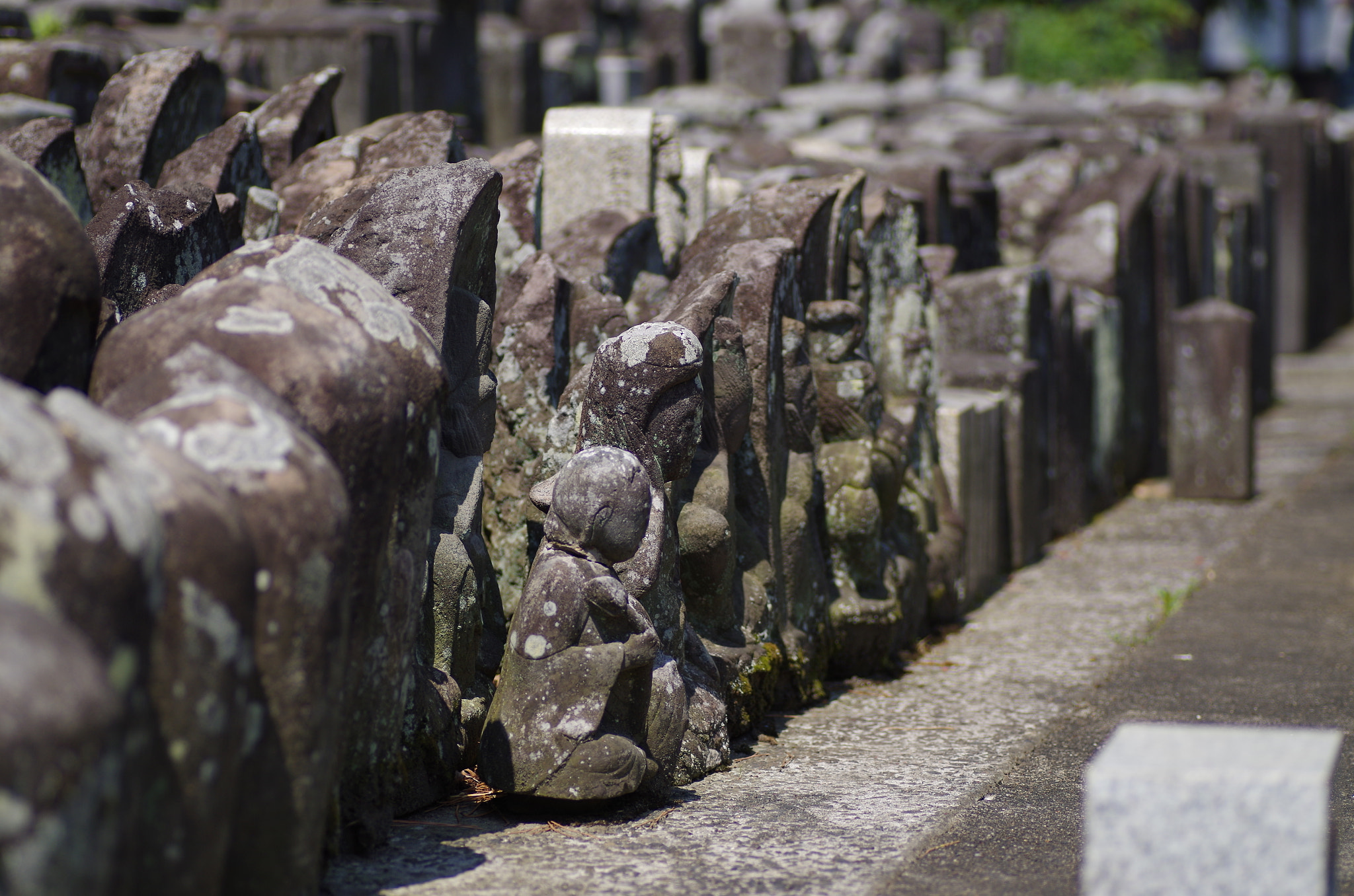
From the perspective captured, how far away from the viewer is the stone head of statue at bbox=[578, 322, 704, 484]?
4.28 metres

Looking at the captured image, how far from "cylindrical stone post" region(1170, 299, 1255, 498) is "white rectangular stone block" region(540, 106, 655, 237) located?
4.08 meters

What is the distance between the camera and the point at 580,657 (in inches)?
153

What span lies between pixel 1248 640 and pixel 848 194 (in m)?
2.47

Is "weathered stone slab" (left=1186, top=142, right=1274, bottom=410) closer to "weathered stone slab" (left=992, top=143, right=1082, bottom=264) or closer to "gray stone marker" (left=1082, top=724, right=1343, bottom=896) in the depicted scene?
"weathered stone slab" (left=992, top=143, right=1082, bottom=264)

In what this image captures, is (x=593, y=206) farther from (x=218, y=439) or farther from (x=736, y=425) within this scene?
(x=218, y=439)

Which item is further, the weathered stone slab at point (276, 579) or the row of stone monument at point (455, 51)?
the row of stone monument at point (455, 51)

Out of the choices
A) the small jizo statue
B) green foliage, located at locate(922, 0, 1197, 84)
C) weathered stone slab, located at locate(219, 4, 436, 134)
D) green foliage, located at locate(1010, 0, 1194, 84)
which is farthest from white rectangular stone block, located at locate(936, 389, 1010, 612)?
green foliage, located at locate(1010, 0, 1194, 84)

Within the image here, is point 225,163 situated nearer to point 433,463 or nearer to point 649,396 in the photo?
point 649,396

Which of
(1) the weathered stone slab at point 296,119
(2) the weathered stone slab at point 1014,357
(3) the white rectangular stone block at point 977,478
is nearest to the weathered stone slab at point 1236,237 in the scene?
(2) the weathered stone slab at point 1014,357

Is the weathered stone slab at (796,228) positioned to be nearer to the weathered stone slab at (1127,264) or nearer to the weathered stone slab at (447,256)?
the weathered stone slab at (447,256)

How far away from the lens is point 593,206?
6809 millimetres

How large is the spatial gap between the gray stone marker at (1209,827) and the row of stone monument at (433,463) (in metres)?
1.52

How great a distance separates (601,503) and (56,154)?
2611mm

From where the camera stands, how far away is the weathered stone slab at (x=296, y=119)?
6102 mm
